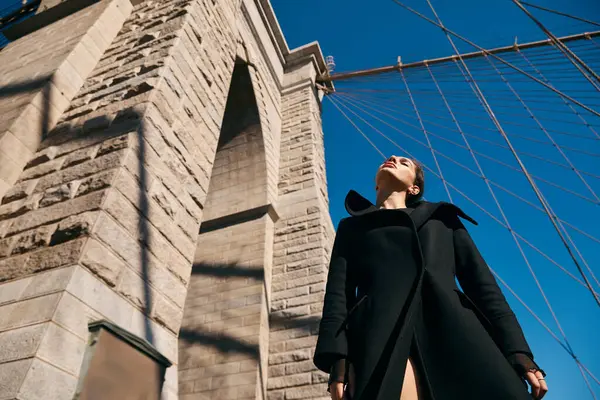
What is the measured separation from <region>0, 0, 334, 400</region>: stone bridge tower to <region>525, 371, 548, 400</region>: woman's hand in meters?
1.91

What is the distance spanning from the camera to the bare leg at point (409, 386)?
1.36 m

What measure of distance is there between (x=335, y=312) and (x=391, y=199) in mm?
764

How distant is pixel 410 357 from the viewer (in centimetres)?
145

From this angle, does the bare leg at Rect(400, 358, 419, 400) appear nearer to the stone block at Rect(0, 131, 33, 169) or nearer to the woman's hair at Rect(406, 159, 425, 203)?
the woman's hair at Rect(406, 159, 425, 203)

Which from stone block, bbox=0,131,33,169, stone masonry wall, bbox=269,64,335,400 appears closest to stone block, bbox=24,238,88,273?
stone block, bbox=0,131,33,169

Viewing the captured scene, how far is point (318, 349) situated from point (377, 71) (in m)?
14.7

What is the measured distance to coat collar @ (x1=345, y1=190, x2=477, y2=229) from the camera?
6.22ft

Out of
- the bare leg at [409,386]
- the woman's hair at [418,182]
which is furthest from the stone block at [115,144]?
the bare leg at [409,386]

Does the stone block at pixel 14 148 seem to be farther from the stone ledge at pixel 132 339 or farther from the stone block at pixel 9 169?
the stone ledge at pixel 132 339

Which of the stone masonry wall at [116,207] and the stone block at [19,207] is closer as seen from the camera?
the stone masonry wall at [116,207]

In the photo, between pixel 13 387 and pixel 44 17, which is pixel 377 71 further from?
pixel 13 387

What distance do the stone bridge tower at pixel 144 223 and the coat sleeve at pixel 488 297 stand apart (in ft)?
5.92

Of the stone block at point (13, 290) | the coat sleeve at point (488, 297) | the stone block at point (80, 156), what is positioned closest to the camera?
the coat sleeve at point (488, 297)

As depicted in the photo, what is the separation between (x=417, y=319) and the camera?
1.50 m
